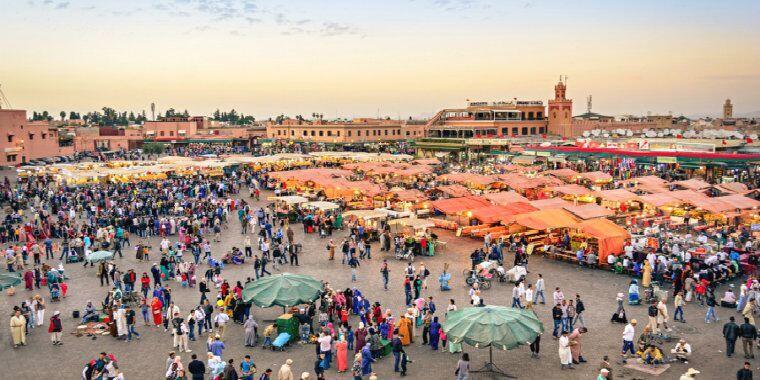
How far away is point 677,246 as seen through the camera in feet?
61.8

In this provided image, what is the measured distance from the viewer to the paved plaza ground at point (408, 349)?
36.2 feet

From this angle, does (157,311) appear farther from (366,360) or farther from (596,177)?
(596,177)

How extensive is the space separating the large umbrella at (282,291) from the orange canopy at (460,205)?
11.8 m

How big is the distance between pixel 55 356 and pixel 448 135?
217ft

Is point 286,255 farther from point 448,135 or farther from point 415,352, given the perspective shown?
point 448,135

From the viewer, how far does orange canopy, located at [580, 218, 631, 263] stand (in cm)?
1833

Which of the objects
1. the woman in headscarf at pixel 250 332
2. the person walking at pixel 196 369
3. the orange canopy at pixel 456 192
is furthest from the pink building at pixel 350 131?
the person walking at pixel 196 369

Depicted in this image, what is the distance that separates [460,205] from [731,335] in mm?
14149

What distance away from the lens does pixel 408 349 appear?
12227mm

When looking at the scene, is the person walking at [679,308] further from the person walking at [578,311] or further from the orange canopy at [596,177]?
the orange canopy at [596,177]

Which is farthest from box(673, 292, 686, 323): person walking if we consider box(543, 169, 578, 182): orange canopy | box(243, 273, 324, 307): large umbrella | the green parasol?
box(543, 169, 578, 182): orange canopy

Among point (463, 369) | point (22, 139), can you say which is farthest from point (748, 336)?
point (22, 139)

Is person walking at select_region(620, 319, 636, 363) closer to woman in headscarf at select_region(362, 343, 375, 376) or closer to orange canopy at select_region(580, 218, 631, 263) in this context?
woman in headscarf at select_region(362, 343, 375, 376)

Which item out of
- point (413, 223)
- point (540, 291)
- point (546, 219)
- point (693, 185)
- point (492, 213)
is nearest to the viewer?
point (540, 291)
